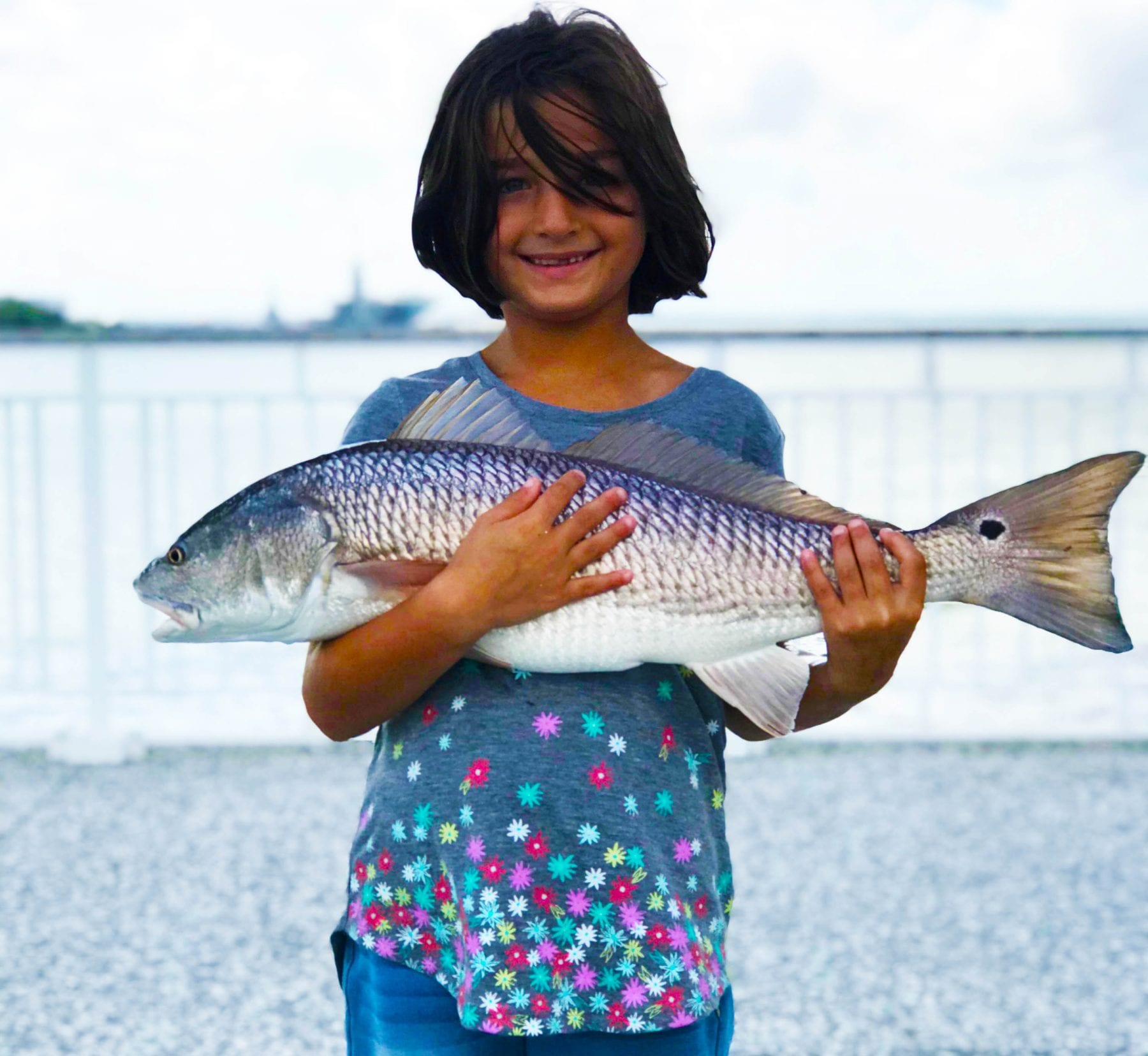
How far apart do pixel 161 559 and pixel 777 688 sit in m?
0.64

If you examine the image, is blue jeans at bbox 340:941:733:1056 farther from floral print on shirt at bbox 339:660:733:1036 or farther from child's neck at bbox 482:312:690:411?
child's neck at bbox 482:312:690:411

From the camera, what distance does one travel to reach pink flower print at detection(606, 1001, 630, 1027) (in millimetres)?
1342

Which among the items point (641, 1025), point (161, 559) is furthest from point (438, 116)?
point (641, 1025)

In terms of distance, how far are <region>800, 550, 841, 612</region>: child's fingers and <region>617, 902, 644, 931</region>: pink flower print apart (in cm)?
35

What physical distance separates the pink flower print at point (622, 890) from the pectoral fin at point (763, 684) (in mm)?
206

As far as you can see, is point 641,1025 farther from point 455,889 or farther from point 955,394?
point 955,394

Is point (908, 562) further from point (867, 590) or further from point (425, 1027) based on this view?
point (425, 1027)

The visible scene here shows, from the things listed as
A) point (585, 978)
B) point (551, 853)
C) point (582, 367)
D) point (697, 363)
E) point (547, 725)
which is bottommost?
point (585, 978)

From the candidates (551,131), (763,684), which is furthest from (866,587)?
(551,131)

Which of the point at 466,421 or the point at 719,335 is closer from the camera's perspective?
the point at 466,421

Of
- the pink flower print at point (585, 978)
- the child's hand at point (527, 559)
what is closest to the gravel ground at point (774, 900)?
the pink flower print at point (585, 978)

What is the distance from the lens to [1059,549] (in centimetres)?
134

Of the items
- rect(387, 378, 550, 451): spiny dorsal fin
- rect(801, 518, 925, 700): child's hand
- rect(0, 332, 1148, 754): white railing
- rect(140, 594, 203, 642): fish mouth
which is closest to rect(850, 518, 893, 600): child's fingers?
rect(801, 518, 925, 700): child's hand

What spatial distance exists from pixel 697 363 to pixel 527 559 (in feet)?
9.99
